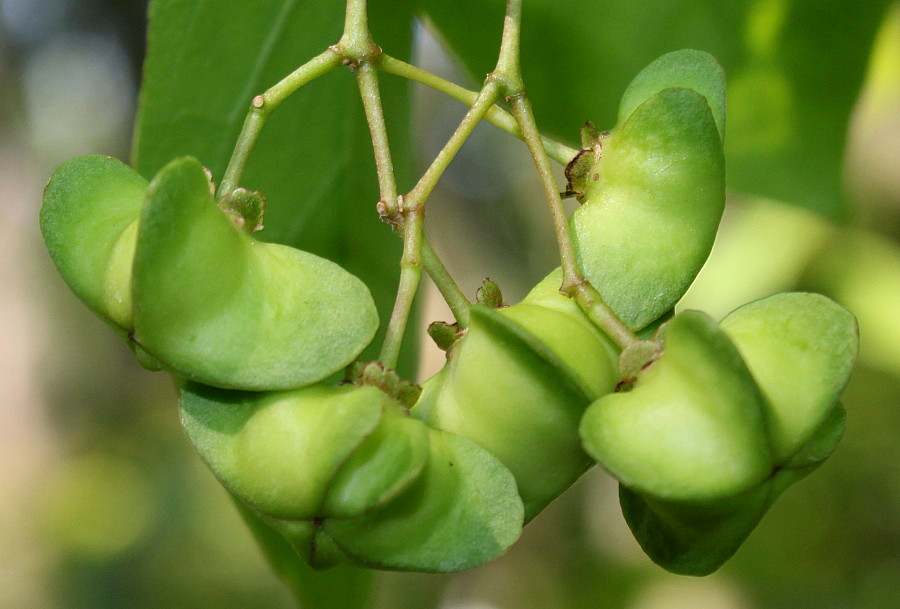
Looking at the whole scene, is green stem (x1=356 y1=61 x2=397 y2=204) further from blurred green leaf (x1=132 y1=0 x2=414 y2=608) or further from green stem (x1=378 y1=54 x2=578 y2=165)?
blurred green leaf (x1=132 y1=0 x2=414 y2=608)

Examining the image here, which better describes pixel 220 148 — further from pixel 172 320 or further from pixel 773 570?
pixel 773 570

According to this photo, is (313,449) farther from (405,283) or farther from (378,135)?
(378,135)

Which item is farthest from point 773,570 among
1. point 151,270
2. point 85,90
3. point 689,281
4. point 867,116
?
point 85,90

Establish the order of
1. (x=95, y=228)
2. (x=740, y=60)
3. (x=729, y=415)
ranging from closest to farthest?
1. (x=729, y=415)
2. (x=95, y=228)
3. (x=740, y=60)

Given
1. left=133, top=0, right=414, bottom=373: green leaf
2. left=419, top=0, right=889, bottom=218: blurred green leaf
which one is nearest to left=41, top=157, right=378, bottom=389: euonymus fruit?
left=133, top=0, right=414, bottom=373: green leaf

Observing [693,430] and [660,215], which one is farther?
[660,215]

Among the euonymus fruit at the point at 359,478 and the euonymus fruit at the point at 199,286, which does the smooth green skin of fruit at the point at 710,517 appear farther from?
the euonymus fruit at the point at 199,286

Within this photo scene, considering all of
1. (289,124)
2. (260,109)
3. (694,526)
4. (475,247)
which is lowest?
(475,247)

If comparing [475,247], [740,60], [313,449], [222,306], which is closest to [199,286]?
[222,306]
